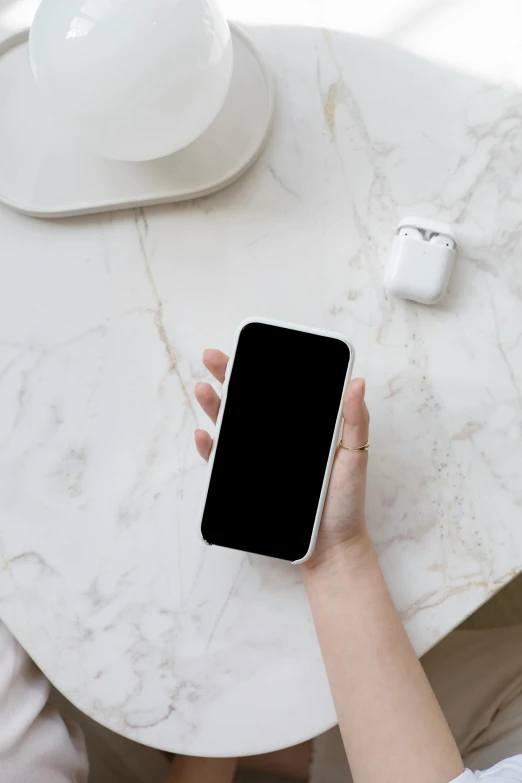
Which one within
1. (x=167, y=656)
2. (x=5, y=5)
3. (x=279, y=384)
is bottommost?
(x=167, y=656)

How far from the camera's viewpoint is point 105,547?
1.79ft

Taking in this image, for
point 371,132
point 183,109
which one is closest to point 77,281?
point 183,109

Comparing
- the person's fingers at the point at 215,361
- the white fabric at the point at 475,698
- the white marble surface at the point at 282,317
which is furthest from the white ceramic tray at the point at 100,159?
the white fabric at the point at 475,698

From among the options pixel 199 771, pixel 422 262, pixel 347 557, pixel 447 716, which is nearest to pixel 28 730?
pixel 199 771

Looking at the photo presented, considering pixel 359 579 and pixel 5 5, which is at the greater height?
pixel 5 5

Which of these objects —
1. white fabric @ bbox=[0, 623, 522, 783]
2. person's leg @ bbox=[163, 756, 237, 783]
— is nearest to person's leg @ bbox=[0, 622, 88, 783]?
white fabric @ bbox=[0, 623, 522, 783]

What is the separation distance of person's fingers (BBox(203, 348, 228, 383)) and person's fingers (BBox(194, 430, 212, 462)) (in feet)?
0.18

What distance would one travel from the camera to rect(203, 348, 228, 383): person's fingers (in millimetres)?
524

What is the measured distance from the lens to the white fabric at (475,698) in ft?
2.18

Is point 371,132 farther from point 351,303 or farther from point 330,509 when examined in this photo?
point 330,509

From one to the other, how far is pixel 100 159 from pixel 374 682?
0.52 m

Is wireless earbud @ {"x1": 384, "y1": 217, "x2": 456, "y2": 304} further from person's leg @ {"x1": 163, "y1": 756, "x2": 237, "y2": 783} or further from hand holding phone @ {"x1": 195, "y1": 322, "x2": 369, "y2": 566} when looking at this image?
person's leg @ {"x1": 163, "y1": 756, "x2": 237, "y2": 783}

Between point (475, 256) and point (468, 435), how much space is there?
0.16 metres

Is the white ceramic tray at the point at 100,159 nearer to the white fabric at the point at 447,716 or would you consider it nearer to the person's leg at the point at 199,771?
the white fabric at the point at 447,716
